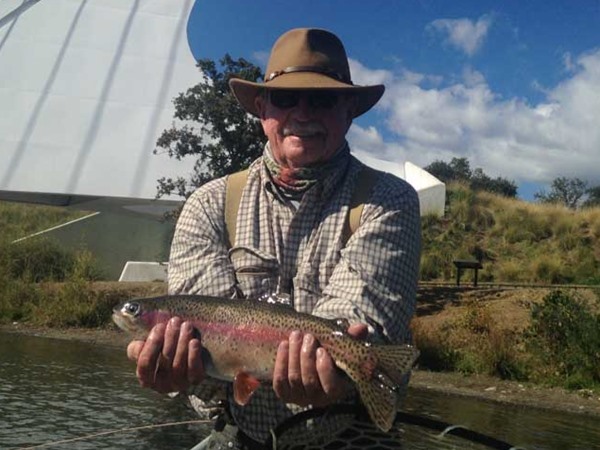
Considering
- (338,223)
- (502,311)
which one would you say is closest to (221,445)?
(338,223)

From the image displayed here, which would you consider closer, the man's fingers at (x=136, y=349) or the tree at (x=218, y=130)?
the man's fingers at (x=136, y=349)

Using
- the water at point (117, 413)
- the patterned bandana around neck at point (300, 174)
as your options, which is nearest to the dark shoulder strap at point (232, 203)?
the patterned bandana around neck at point (300, 174)

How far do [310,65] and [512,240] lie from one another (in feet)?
86.3

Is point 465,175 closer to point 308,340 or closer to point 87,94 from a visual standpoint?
Answer: point 87,94

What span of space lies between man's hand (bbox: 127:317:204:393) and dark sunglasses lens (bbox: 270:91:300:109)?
2.90 feet

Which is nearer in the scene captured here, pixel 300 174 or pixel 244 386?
pixel 244 386

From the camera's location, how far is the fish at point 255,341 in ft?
8.46

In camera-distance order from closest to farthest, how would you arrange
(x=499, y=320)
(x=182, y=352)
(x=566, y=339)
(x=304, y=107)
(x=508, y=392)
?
1. (x=182, y=352)
2. (x=304, y=107)
3. (x=508, y=392)
4. (x=566, y=339)
5. (x=499, y=320)

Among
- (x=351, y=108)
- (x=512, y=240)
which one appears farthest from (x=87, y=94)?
(x=351, y=108)

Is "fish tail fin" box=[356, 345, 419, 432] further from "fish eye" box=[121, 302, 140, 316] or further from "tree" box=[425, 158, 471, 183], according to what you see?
"tree" box=[425, 158, 471, 183]

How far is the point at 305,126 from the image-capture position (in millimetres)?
3016

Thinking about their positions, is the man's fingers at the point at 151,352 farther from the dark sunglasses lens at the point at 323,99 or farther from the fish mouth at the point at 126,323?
the dark sunglasses lens at the point at 323,99

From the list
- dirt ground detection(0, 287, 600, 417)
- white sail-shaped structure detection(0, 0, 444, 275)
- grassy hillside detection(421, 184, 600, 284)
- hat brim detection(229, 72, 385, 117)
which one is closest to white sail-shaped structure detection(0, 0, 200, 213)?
white sail-shaped structure detection(0, 0, 444, 275)

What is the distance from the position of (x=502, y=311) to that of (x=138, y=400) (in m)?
8.55
